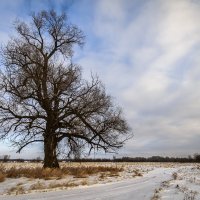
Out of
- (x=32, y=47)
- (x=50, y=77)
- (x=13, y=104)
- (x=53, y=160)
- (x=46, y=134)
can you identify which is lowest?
(x=53, y=160)

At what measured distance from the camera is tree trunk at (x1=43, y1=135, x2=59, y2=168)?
1110 inches

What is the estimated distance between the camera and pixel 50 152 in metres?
28.4

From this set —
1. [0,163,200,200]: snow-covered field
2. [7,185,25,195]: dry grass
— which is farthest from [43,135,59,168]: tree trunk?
[7,185,25,195]: dry grass

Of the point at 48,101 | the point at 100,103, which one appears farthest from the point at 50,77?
the point at 100,103

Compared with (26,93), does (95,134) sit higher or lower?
lower

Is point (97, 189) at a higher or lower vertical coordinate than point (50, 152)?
lower

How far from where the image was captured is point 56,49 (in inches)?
1202

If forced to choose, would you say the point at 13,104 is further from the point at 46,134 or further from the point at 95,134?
the point at 95,134

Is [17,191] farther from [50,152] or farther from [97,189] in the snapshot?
[50,152]

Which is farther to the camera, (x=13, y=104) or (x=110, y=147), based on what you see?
(x=110, y=147)

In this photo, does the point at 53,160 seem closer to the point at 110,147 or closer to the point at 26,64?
the point at 110,147

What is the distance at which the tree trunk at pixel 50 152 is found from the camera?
2819 centimetres

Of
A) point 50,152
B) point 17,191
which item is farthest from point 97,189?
point 50,152

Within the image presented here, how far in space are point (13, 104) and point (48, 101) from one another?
269 cm
